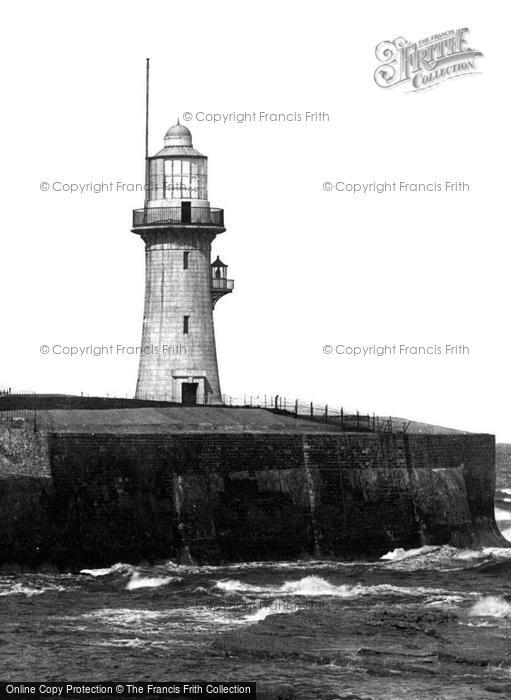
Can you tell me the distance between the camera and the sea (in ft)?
109

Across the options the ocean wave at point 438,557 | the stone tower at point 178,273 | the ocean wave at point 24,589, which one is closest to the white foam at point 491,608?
the ocean wave at point 438,557

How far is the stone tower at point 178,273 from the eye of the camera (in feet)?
198

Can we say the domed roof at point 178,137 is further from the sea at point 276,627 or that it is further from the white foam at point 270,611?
the white foam at point 270,611

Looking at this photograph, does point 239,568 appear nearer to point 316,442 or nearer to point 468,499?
point 316,442

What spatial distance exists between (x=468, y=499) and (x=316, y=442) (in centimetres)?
704

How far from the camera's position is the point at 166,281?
199 feet

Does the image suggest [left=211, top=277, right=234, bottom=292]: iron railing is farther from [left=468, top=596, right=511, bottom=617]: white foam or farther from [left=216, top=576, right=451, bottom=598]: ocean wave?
[left=468, top=596, right=511, bottom=617]: white foam

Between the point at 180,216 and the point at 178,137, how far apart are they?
256 centimetres

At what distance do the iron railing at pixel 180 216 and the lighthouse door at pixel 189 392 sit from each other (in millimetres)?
5154

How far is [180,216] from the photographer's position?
60.2 meters

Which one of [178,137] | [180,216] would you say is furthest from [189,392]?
[178,137]

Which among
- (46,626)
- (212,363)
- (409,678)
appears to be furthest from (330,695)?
(212,363)

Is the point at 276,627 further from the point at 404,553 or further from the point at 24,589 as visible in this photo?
the point at 404,553

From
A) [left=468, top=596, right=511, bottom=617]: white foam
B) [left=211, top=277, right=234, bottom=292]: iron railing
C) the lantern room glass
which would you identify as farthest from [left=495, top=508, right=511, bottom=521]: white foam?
[left=468, top=596, right=511, bottom=617]: white foam
